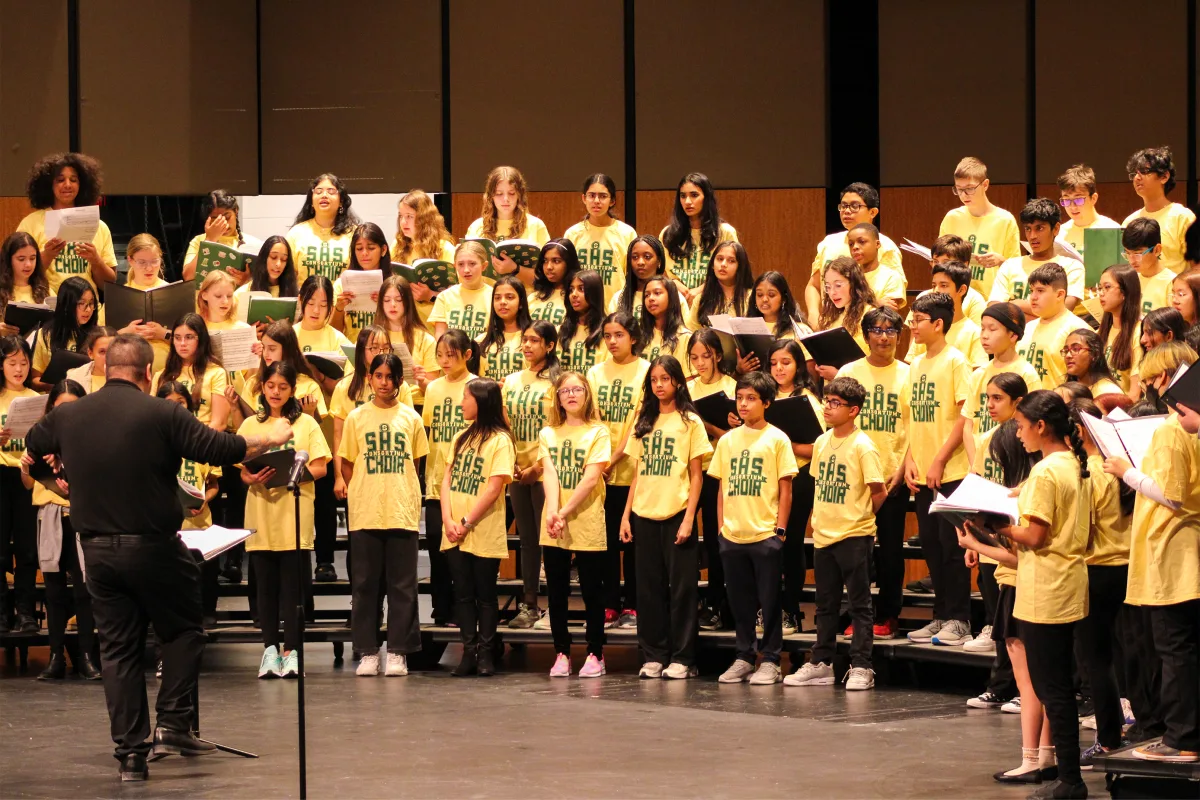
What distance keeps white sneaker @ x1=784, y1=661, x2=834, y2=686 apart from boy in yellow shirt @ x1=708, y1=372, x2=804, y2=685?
0.33 ft

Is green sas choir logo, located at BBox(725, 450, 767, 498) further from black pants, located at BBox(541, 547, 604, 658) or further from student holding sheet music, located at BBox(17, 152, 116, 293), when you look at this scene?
student holding sheet music, located at BBox(17, 152, 116, 293)

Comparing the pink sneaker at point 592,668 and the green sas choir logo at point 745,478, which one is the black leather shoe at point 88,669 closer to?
the pink sneaker at point 592,668

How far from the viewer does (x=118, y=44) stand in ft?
34.7

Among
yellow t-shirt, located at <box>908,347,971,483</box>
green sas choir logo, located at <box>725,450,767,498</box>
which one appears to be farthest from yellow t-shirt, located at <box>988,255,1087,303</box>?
green sas choir logo, located at <box>725,450,767,498</box>

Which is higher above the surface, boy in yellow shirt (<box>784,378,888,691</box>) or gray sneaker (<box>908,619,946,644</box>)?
boy in yellow shirt (<box>784,378,888,691</box>)

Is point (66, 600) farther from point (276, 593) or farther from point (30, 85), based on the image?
point (30, 85)

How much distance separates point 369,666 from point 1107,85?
6.26 m

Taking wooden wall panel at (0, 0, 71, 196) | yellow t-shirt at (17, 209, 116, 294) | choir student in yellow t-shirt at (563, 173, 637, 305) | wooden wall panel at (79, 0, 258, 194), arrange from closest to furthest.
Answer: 1. choir student in yellow t-shirt at (563, 173, 637, 305)
2. yellow t-shirt at (17, 209, 116, 294)
3. wooden wall panel at (0, 0, 71, 196)
4. wooden wall panel at (79, 0, 258, 194)

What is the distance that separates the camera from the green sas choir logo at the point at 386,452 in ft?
23.8

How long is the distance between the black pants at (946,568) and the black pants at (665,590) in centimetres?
101

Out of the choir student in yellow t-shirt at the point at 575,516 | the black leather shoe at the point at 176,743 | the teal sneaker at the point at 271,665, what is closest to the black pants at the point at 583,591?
the choir student in yellow t-shirt at the point at 575,516

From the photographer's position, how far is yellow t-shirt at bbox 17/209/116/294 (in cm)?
850

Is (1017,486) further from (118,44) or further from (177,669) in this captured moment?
(118,44)

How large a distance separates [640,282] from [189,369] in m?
2.19
